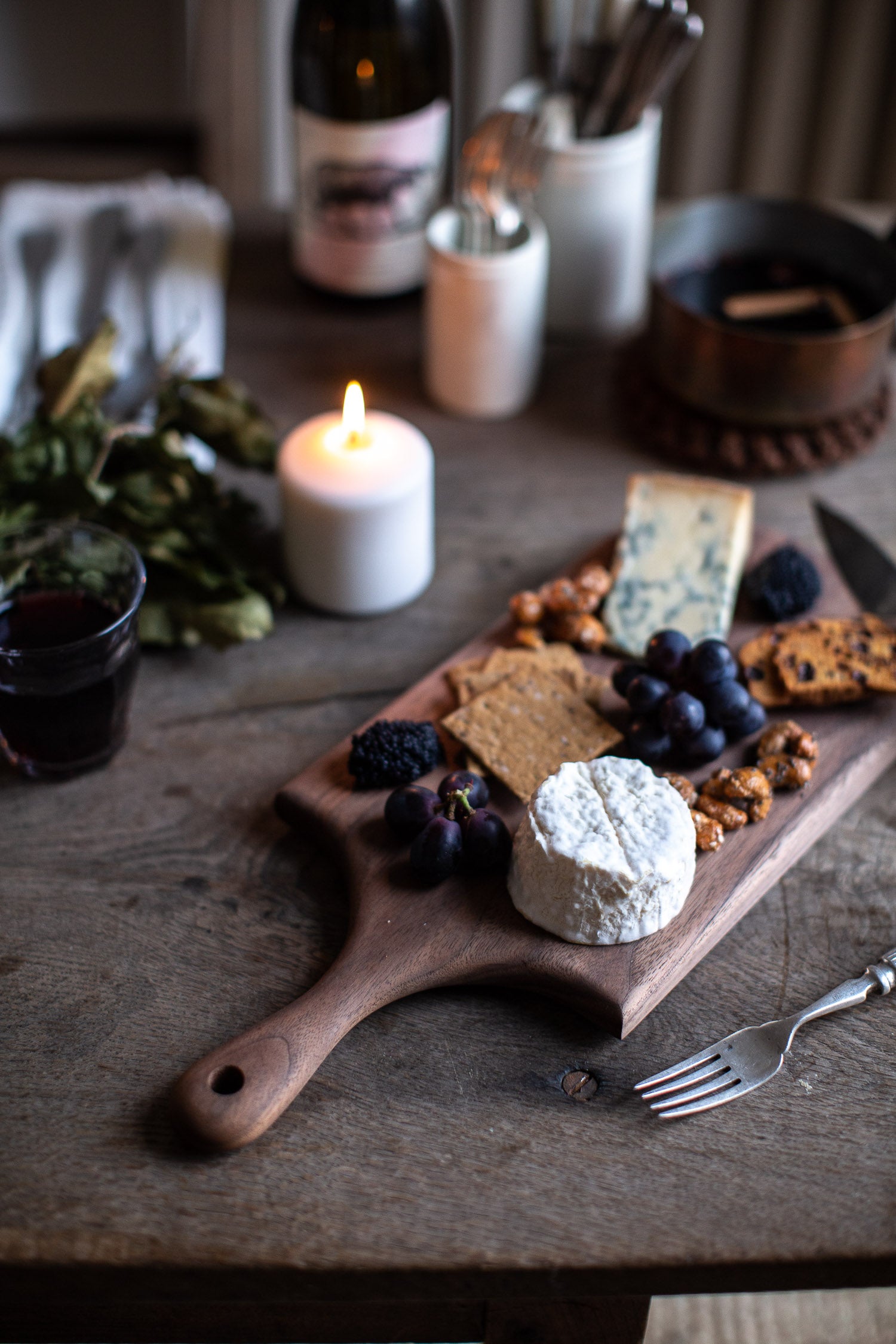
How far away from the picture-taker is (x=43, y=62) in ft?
7.16

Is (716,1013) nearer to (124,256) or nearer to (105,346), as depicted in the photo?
(105,346)

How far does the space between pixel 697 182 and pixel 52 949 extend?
1.87 metres

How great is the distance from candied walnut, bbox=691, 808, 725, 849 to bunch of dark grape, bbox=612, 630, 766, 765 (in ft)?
0.17

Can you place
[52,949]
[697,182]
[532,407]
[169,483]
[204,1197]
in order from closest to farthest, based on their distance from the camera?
[204,1197], [52,949], [169,483], [532,407], [697,182]

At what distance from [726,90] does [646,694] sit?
161cm

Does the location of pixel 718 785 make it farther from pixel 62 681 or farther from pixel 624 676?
pixel 62 681

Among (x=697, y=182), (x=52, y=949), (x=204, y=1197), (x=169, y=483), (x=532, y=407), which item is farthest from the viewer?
(x=697, y=182)

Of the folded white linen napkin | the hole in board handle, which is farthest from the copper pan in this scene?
the hole in board handle

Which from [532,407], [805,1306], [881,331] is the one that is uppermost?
[881,331]

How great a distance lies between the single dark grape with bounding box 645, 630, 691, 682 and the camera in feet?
2.54

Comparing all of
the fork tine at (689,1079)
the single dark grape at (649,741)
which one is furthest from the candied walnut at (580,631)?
the fork tine at (689,1079)

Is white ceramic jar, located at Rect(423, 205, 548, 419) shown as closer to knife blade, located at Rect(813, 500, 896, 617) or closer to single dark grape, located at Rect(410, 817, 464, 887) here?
knife blade, located at Rect(813, 500, 896, 617)

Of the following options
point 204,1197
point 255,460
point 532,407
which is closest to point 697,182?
point 532,407

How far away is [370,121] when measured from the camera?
1.14 meters
